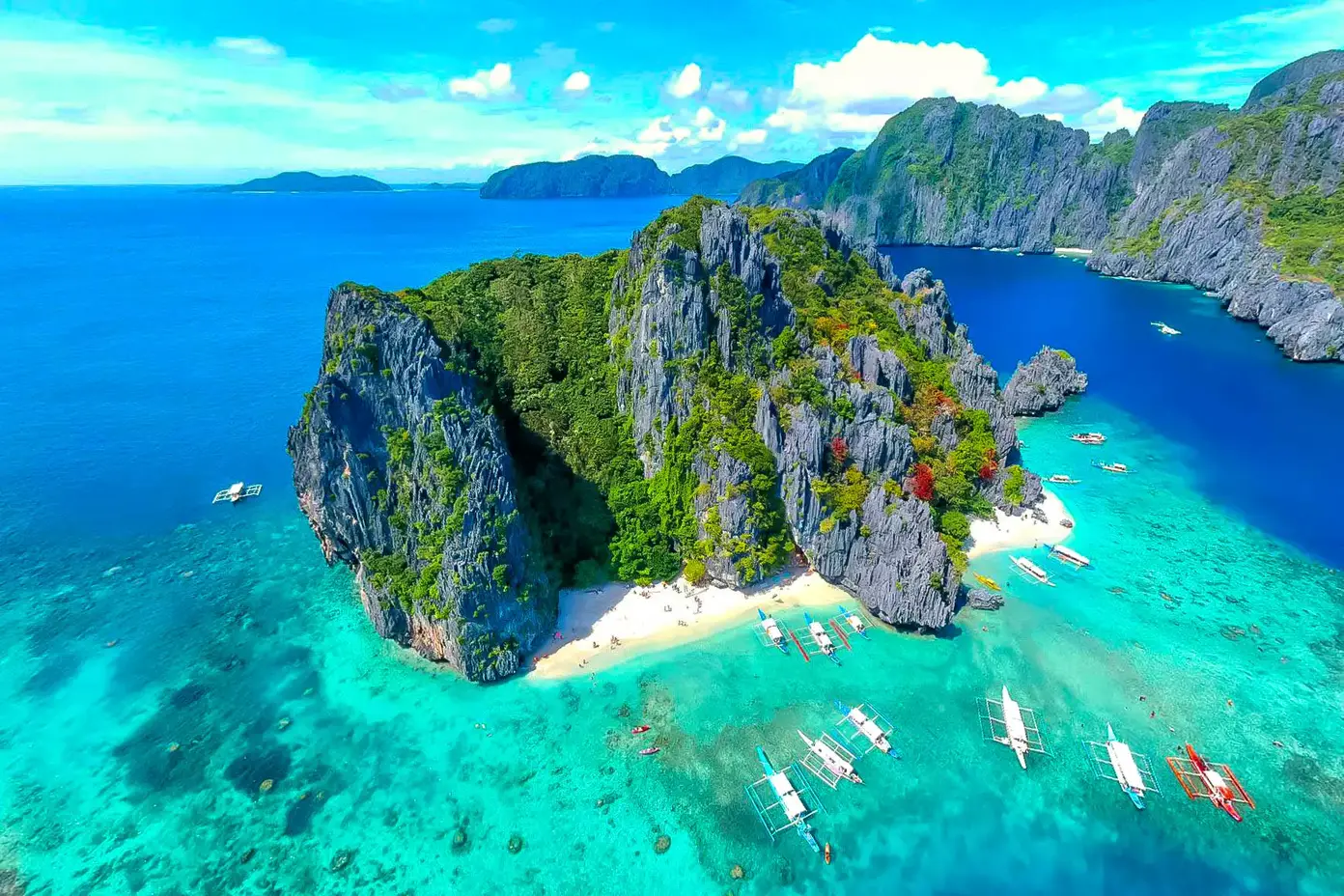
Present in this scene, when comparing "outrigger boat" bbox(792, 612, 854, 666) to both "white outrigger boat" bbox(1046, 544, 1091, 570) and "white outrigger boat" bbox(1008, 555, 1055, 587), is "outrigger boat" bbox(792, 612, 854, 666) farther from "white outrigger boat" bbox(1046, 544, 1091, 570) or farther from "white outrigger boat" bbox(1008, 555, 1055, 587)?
"white outrigger boat" bbox(1046, 544, 1091, 570)

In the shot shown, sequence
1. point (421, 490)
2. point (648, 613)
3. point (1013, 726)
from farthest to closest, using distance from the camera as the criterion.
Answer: point (648, 613), point (421, 490), point (1013, 726)

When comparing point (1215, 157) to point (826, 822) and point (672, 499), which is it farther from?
point (826, 822)

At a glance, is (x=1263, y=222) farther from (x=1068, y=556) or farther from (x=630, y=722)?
(x=630, y=722)

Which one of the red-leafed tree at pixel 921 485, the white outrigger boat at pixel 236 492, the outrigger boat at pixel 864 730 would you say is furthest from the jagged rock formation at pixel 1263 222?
the white outrigger boat at pixel 236 492

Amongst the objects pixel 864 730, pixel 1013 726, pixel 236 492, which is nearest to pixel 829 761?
pixel 864 730

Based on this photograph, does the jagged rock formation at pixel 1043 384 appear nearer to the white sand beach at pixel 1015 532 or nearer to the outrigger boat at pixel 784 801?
the white sand beach at pixel 1015 532

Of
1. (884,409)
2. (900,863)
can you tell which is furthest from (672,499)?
(900,863)

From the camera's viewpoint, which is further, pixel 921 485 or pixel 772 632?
pixel 921 485
